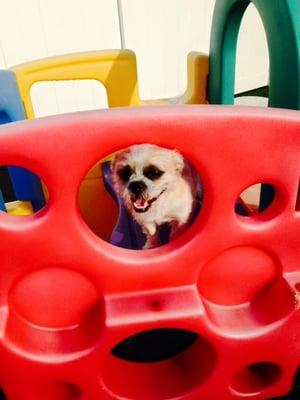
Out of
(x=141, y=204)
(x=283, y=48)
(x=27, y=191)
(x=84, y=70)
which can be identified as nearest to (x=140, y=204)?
(x=141, y=204)

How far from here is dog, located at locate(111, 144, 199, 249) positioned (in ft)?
3.29

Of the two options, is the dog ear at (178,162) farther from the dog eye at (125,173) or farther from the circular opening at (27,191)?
the circular opening at (27,191)

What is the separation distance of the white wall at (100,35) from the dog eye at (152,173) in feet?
3.71

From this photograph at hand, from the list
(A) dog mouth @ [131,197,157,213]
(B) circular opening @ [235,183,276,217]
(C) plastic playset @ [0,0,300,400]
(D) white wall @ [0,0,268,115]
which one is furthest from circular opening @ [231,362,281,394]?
(D) white wall @ [0,0,268,115]

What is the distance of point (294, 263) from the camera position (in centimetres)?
59

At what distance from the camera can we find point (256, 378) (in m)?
0.75

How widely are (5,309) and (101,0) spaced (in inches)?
65.8

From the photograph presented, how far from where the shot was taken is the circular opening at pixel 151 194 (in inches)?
39.4

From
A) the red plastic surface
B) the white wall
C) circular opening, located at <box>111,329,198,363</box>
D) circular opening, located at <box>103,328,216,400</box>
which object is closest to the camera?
the red plastic surface

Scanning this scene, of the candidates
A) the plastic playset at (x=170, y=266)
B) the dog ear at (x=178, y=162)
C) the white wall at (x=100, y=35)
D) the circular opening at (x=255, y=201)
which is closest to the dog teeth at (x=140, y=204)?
the dog ear at (x=178, y=162)

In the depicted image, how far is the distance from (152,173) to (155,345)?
0.43 metres

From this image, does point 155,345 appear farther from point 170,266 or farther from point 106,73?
point 106,73

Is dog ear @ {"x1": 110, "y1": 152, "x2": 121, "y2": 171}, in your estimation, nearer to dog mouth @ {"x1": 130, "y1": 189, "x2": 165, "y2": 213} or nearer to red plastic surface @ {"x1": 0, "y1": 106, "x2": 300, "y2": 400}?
dog mouth @ {"x1": 130, "y1": 189, "x2": 165, "y2": 213}

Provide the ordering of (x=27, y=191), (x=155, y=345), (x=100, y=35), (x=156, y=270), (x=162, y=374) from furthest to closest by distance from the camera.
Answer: (x=100, y=35) < (x=27, y=191) < (x=155, y=345) < (x=162, y=374) < (x=156, y=270)
